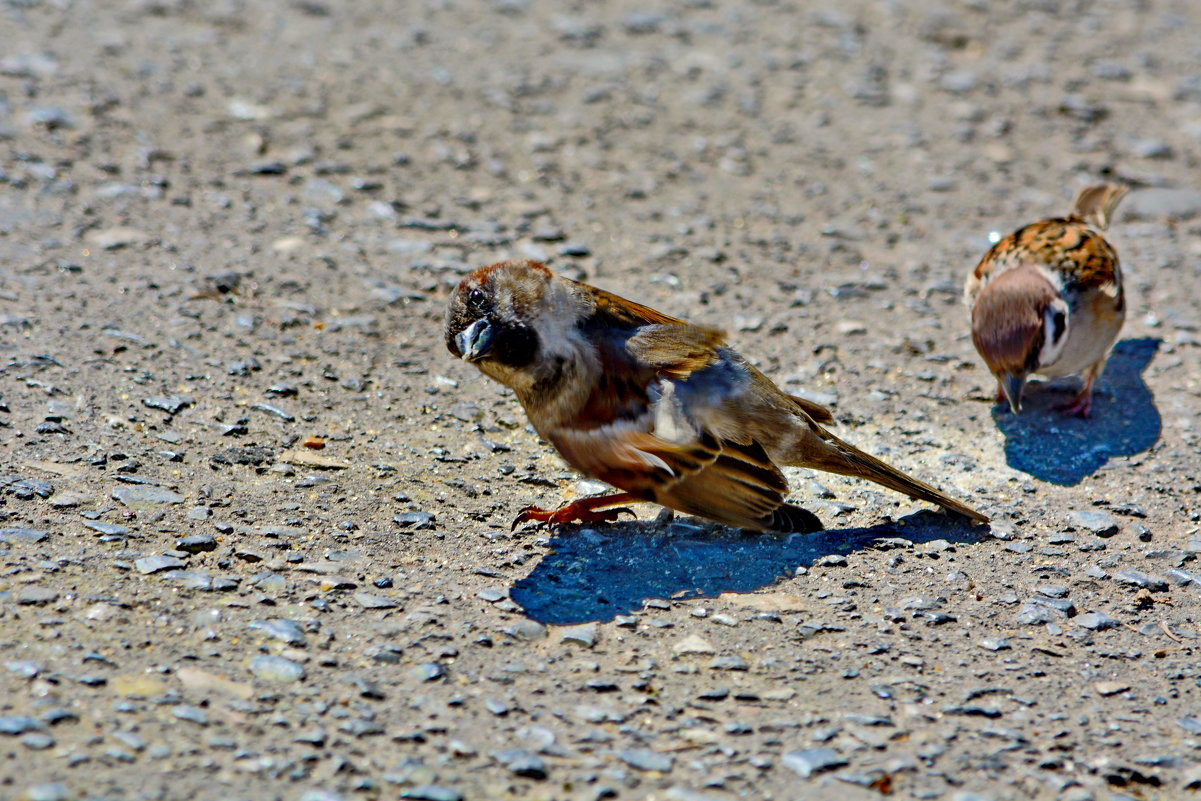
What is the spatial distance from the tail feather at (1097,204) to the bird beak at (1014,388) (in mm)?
1618

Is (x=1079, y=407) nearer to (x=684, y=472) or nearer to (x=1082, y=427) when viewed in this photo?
(x=1082, y=427)

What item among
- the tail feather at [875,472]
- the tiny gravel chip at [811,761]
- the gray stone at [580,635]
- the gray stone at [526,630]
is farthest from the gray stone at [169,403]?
the tiny gravel chip at [811,761]

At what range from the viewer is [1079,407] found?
5.26 m

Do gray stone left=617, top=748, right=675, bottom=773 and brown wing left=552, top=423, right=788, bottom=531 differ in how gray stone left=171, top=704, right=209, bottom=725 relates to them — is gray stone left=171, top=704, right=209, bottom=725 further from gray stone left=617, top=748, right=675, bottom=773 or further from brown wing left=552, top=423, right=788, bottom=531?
brown wing left=552, top=423, right=788, bottom=531

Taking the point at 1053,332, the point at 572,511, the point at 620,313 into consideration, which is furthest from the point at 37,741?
the point at 1053,332

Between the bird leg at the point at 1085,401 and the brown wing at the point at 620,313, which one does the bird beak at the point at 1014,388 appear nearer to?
the bird leg at the point at 1085,401

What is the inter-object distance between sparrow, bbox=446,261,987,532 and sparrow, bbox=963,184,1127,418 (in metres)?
0.96

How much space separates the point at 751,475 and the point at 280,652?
5.24 ft

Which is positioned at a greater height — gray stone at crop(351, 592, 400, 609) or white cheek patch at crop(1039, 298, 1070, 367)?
white cheek patch at crop(1039, 298, 1070, 367)

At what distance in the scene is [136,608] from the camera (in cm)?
346

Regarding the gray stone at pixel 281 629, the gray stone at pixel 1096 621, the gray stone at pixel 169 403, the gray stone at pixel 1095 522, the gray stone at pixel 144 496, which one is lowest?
the gray stone at pixel 281 629

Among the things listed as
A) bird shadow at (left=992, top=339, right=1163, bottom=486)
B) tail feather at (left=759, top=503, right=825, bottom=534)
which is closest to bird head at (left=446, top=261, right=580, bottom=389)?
tail feather at (left=759, top=503, right=825, bottom=534)

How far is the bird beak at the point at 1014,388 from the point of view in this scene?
4910mm

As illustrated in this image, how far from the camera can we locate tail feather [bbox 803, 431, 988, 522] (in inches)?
167
